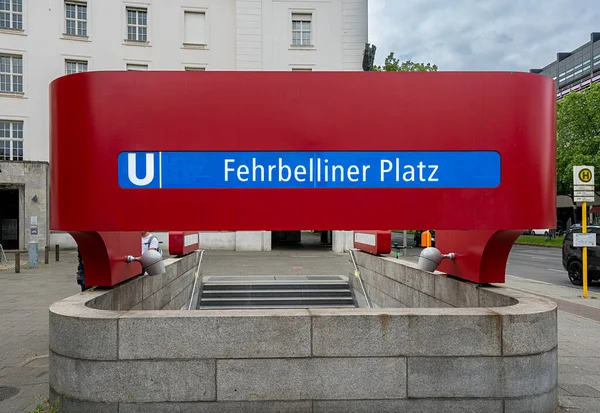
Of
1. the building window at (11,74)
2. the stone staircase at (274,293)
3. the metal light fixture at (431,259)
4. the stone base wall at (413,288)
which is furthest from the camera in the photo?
the building window at (11,74)

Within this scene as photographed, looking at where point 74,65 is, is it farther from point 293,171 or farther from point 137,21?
point 293,171

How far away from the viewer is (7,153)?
25719 mm

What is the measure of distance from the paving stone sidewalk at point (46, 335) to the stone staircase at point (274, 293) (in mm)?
3325

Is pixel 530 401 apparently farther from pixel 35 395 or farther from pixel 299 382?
pixel 35 395

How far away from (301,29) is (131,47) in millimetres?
10297

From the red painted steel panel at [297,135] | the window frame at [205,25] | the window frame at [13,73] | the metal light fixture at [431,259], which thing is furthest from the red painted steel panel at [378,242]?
the window frame at [13,73]

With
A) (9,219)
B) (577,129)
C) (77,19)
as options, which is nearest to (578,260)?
(77,19)

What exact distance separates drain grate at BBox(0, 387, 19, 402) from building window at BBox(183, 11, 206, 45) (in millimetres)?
25333

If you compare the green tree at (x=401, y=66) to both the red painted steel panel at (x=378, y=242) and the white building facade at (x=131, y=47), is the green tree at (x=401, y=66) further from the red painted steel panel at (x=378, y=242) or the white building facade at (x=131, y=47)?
the red painted steel panel at (x=378, y=242)

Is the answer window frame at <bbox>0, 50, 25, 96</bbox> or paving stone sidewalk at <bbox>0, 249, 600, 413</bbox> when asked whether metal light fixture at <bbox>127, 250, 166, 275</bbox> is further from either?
window frame at <bbox>0, 50, 25, 96</bbox>

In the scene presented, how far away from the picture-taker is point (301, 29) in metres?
27.0

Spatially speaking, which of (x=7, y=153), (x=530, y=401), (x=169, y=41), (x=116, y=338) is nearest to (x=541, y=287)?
(x=530, y=401)

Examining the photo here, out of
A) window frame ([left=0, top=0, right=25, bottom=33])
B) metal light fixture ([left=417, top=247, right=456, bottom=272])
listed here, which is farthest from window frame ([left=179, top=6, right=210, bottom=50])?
metal light fixture ([left=417, top=247, right=456, bottom=272])

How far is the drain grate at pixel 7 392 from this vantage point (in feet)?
15.0
